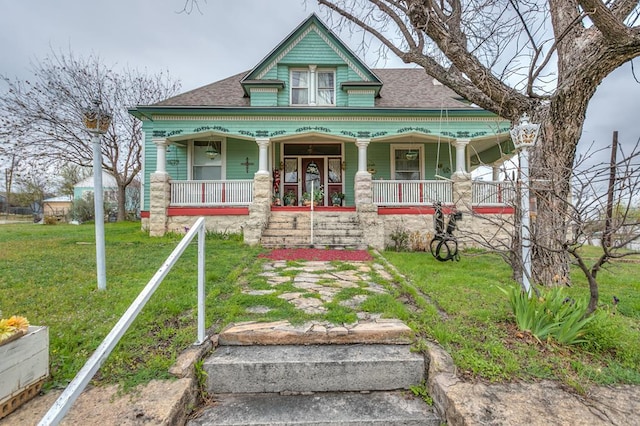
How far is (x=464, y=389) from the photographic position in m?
1.80

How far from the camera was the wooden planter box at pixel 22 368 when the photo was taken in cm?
159

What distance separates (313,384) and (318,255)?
4140 mm

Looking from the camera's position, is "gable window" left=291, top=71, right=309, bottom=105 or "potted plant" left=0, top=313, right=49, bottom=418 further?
"gable window" left=291, top=71, right=309, bottom=105

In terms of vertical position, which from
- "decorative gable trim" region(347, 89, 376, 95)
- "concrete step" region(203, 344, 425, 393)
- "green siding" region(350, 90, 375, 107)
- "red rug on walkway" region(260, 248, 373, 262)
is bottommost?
"concrete step" region(203, 344, 425, 393)

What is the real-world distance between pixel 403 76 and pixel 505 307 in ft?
39.0

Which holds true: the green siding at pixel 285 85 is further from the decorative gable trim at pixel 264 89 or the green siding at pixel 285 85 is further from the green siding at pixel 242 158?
the green siding at pixel 242 158

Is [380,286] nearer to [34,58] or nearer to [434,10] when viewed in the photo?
[434,10]

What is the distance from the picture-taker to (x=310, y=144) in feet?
35.8

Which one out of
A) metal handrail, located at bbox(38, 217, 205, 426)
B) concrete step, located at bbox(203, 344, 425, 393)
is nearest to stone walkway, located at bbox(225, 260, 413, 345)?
concrete step, located at bbox(203, 344, 425, 393)

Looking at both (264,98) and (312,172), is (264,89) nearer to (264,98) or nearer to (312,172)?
(264,98)

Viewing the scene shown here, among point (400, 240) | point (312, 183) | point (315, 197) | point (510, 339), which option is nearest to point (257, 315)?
point (510, 339)

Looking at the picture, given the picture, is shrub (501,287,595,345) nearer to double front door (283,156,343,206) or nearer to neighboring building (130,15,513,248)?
neighboring building (130,15,513,248)

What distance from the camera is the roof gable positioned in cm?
979

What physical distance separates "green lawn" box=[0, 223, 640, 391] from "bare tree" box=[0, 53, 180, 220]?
11.7m
